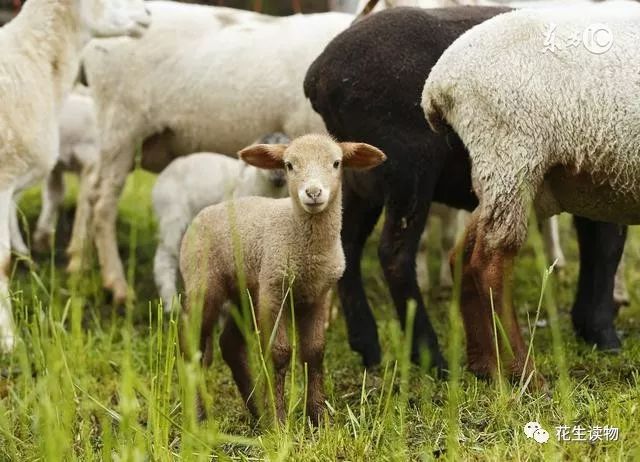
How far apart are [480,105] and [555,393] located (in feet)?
3.47

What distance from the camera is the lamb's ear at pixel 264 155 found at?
371 cm

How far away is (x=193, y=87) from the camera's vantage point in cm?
633

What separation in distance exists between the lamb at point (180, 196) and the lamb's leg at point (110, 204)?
1.07 feet

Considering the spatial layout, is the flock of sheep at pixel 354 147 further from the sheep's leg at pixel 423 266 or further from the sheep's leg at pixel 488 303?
the sheep's leg at pixel 423 266

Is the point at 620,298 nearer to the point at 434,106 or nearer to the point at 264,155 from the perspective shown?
the point at 434,106

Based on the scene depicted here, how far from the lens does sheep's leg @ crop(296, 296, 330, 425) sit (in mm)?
3658

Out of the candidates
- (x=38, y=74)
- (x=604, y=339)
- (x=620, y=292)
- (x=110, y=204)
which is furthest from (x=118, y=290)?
(x=604, y=339)

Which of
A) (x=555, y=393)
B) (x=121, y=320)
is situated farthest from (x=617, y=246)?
(x=121, y=320)

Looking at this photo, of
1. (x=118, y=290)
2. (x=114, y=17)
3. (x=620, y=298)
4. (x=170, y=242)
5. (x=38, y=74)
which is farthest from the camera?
(x=118, y=290)

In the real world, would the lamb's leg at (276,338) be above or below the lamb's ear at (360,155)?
below

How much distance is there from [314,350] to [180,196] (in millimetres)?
2990

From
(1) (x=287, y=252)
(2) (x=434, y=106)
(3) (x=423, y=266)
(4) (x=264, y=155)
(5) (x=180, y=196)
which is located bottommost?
(3) (x=423, y=266)

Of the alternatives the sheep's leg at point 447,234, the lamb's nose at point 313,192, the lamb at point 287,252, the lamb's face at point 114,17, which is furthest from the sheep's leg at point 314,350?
the sheep's leg at point 447,234

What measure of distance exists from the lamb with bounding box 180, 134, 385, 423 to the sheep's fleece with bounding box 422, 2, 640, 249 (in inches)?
17.6
